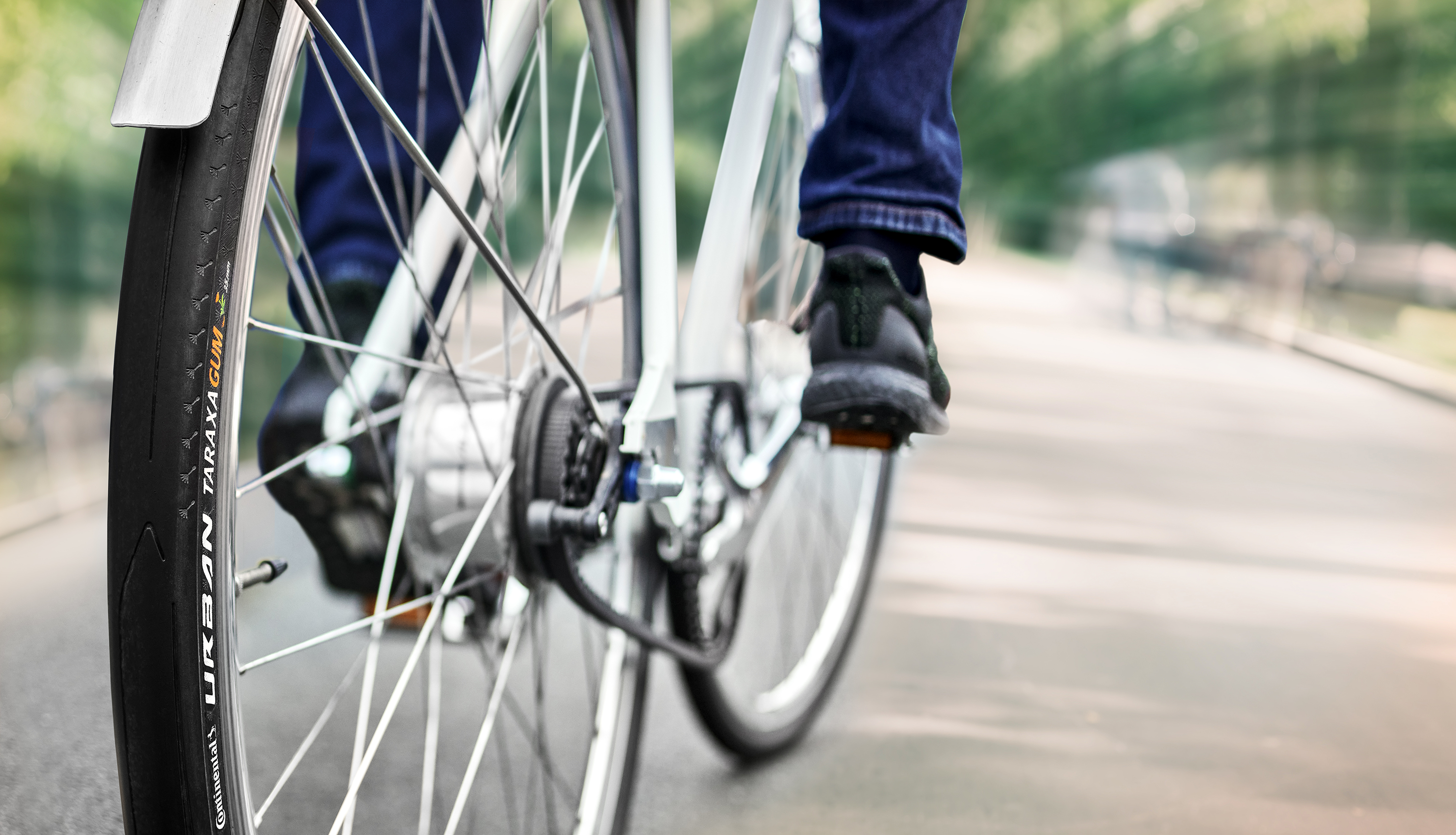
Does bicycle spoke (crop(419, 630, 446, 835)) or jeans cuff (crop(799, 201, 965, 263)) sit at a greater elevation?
jeans cuff (crop(799, 201, 965, 263))

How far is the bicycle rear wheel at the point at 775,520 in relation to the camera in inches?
60.4

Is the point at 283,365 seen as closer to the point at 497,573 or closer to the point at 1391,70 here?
the point at 497,573

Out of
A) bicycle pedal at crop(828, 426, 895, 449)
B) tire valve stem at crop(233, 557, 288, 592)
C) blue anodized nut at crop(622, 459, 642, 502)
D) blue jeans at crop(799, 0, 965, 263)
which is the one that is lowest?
tire valve stem at crop(233, 557, 288, 592)

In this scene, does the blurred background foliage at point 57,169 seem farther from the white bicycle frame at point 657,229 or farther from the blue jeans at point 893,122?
the blue jeans at point 893,122

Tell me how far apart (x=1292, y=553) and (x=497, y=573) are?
115 inches

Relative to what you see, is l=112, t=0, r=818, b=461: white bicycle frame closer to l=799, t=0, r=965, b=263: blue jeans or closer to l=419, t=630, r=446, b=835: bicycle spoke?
l=799, t=0, r=965, b=263: blue jeans

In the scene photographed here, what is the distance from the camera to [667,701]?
211cm

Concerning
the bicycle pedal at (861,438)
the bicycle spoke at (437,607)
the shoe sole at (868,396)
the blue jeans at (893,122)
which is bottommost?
the bicycle spoke at (437,607)

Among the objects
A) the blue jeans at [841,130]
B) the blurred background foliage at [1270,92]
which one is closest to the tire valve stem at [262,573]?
the blue jeans at [841,130]

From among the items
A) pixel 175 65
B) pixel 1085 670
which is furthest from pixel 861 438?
pixel 1085 670

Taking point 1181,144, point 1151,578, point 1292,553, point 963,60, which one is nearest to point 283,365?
point 1151,578

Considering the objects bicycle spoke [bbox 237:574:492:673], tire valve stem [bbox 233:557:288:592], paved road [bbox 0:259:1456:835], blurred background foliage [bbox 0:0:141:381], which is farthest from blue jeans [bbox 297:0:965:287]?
blurred background foliage [bbox 0:0:141:381]

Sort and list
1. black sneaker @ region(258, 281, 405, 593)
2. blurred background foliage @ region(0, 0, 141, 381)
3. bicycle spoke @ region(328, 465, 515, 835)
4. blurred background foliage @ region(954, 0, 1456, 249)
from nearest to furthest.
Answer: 1. bicycle spoke @ region(328, 465, 515, 835)
2. black sneaker @ region(258, 281, 405, 593)
3. blurred background foliage @ region(0, 0, 141, 381)
4. blurred background foliage @ region(954, 0, 1456, 249)

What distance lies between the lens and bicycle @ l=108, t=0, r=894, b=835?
65cm
